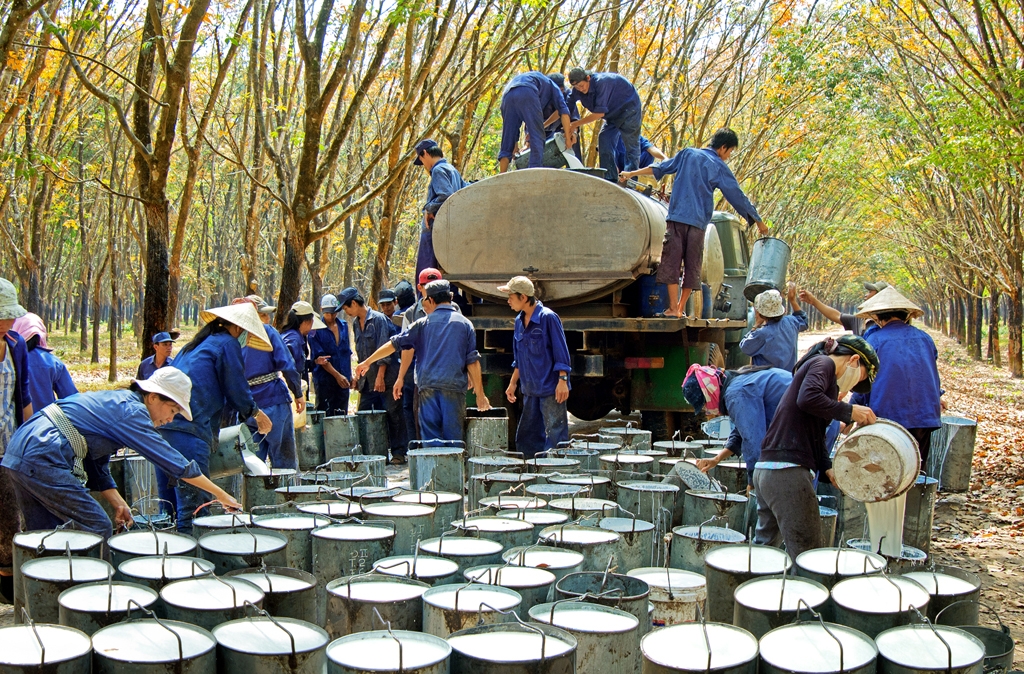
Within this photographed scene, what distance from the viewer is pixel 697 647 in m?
2.78

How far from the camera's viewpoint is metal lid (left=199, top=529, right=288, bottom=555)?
12.3 feet

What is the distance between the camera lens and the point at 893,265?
63.1 m

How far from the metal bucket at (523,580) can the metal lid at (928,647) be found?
1082mm

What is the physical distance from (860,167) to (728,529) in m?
23.0

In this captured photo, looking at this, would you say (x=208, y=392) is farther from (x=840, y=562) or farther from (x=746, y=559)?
(x=840, y=562)

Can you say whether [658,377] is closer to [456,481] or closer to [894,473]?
[456,481]

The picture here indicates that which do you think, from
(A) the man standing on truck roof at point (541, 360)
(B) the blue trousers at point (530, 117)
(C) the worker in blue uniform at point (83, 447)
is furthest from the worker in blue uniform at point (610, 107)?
(C) the worker in blue uniform at point (83, 447)

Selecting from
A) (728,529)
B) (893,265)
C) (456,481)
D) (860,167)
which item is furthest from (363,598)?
(893,265)

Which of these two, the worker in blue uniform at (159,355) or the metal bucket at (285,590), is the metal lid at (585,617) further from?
the worker in blue uniform at (159,355)

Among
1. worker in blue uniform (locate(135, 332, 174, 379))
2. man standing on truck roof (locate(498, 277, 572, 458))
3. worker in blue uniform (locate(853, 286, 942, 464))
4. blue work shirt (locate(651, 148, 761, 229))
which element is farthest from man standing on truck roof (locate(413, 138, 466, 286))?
worker in blue uniform (locate(853, 286, 942, 464))

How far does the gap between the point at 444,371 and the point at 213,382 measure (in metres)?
2.16

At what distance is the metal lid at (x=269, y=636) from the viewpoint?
2.69 m

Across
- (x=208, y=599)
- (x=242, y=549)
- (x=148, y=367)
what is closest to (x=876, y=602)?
(x=208, y=599)

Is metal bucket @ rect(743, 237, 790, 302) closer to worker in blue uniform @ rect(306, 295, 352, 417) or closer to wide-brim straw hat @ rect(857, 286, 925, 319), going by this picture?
wide-brim straw hat @ rect(857, 286, 925, 319)
